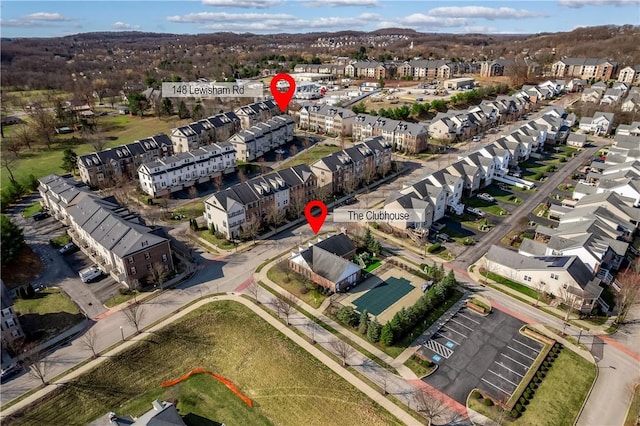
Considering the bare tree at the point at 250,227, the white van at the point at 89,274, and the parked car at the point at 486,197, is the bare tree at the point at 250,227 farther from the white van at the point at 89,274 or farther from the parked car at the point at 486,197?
the parked car at the point at 486,197

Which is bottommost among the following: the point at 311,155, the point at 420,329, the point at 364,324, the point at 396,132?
the point at 420,329

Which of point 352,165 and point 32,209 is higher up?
point 352,165

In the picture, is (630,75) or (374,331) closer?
(374,331)

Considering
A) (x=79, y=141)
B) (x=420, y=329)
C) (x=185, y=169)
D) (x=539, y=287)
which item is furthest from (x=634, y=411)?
(x=79, y=141)

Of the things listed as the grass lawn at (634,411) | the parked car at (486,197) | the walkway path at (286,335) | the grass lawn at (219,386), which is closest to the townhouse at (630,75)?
the parked car at (486,197)

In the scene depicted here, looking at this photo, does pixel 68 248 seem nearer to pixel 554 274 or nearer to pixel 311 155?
pixel 311 155

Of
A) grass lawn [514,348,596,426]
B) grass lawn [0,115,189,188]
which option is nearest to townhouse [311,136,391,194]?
grass lawn [514,348,596,426]

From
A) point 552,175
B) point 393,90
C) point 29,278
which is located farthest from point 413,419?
point 393,90

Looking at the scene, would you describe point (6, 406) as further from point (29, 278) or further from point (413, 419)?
point (413, 419)
